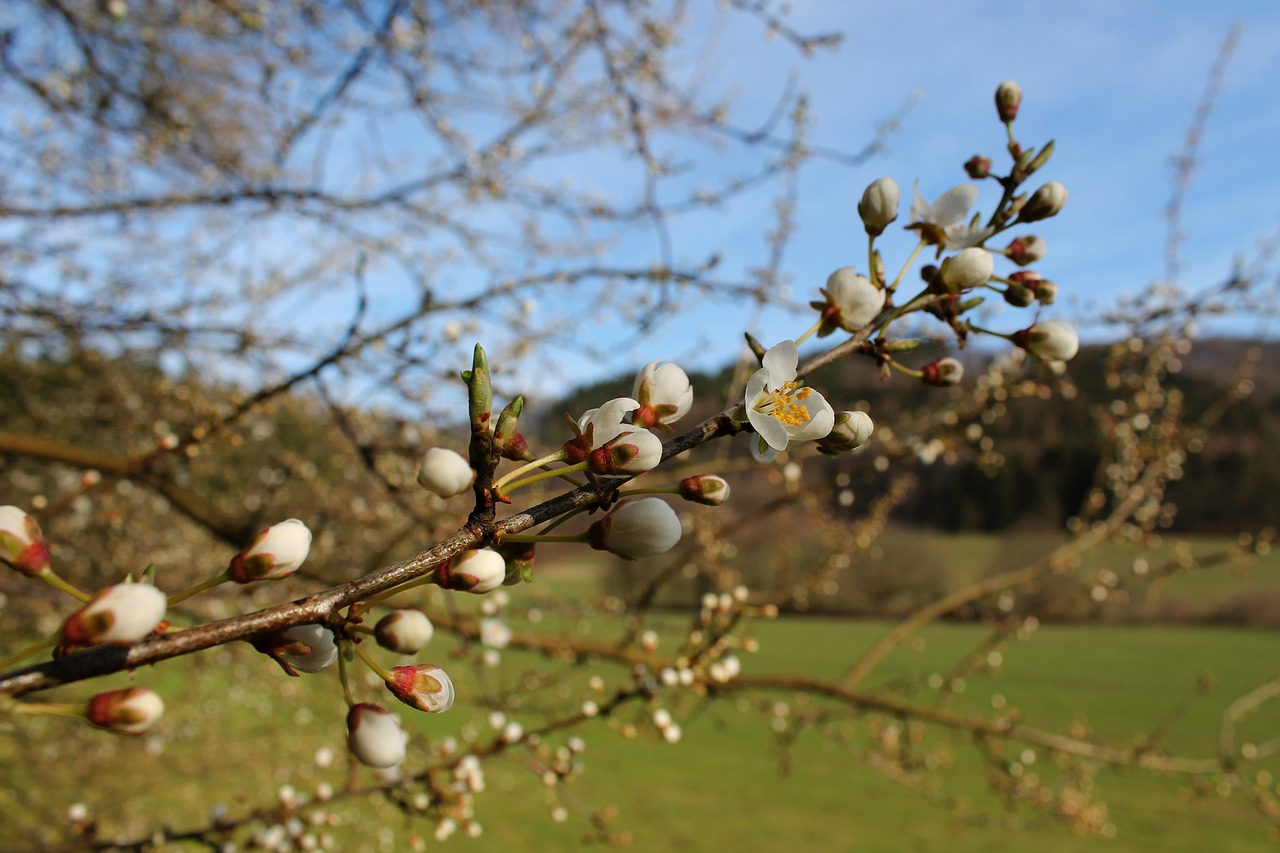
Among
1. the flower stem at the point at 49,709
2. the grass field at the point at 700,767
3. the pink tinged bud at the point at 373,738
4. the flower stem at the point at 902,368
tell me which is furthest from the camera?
the grass field at the point at 700,767

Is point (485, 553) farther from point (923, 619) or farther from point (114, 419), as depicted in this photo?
point (114, 419)

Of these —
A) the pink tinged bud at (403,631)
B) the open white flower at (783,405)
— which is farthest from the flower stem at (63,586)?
the open white flower at (783,405)

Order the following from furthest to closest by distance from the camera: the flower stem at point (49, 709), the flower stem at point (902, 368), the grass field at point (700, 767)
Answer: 1. the grass field at point (700, 767)
2. the flower stem at point (902, 368)
3. the flower stem at point (49, 709)

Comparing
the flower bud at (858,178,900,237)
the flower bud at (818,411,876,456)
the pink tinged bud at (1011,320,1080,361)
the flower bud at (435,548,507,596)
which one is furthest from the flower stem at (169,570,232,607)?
the pink tinged bud at (1011,320,1080,361)

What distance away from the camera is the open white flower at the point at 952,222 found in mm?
607

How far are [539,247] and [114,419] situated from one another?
1.62 meters

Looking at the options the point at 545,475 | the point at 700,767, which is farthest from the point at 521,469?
the point at 700,767

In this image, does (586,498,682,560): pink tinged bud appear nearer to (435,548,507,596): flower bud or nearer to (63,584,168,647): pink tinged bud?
(435,548,507,596): flower bud

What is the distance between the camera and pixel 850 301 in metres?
0.56

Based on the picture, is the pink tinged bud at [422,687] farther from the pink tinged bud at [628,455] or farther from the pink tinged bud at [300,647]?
the pink tinged bud at [628,455]

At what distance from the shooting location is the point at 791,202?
84.4 inches

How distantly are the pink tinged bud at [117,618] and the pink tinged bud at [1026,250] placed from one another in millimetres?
631

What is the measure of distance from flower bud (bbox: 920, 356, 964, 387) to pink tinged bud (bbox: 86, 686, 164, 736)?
20.7 inches

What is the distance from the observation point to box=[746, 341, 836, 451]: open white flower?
0.45 m
